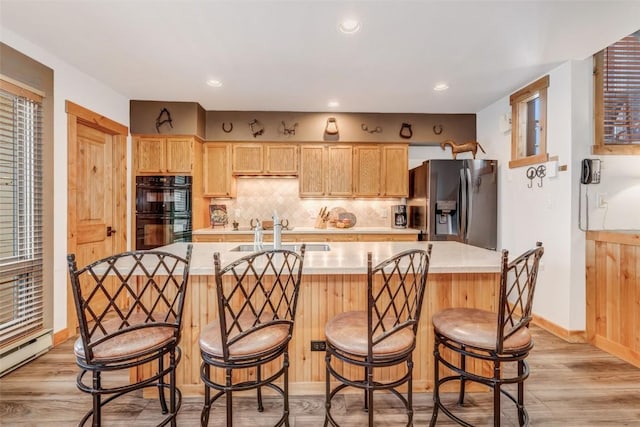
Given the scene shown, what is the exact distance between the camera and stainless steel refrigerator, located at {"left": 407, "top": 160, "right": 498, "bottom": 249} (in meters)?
3.87

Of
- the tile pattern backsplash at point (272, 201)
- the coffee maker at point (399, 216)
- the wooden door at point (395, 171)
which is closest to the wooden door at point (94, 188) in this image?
the tile pattern backsplash at point (272, 201)

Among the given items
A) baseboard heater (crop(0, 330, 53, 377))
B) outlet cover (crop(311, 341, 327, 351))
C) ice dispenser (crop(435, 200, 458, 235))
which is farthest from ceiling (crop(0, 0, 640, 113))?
baseboard heater (crop(0, 330, 53, 377))

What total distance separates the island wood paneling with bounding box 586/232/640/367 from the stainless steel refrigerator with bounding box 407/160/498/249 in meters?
1.14

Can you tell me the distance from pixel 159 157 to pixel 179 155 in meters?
0.25

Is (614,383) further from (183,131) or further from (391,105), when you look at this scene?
(183,131)

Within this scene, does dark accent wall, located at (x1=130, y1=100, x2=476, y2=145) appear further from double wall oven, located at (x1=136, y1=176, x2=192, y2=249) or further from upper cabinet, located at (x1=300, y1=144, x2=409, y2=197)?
double wall oven, located at (x1=136, y1=176, x2=192, y2=249)

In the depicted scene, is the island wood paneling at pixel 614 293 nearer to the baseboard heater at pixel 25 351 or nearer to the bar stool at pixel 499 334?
the bar stool at pixel 499 334

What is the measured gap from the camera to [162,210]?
402 centimetres

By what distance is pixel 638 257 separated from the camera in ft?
7.98

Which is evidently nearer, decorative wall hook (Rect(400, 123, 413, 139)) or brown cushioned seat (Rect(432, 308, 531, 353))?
brown cushioned seat (Rect(432, 308, 531, 353))

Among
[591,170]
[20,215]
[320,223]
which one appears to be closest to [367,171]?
[320,223]

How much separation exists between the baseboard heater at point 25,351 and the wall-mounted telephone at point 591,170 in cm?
501

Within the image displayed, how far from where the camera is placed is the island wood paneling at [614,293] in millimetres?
2461

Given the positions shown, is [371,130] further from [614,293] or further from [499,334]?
[499,334]
